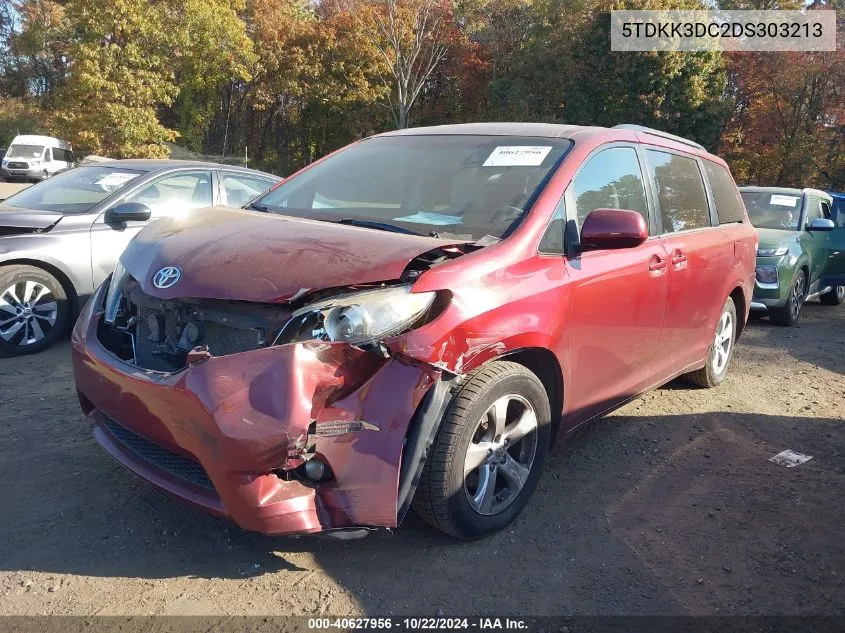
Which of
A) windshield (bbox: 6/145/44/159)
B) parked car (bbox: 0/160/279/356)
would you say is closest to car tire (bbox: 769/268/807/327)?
parked car (bbox: 0/160/279/356)

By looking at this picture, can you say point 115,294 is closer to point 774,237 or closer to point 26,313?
point 26,313

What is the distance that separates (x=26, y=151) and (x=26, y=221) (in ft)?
92.0

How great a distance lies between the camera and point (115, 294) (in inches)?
125

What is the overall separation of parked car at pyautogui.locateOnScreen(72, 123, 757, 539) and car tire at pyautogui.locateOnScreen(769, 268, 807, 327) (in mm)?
4759

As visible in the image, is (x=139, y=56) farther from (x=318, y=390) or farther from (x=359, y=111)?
(x=318, y=390)

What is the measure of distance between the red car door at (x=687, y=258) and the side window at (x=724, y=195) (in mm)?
190

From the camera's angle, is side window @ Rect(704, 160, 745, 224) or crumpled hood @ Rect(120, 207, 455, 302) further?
side window @ Rect(704, 160, 745, 224)

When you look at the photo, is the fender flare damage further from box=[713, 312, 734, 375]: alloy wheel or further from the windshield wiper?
box=[713, 312, 734, 375]: alloy wheel

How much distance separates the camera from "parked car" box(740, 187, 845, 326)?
7.86 metres

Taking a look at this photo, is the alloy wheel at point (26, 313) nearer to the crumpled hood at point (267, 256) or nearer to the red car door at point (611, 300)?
the crumpled hood at point (267, 256)

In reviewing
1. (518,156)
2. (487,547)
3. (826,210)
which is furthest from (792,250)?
(487,547)

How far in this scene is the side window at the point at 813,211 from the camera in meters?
8.79

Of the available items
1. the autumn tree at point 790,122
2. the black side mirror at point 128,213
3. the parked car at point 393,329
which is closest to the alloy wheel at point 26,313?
the black side mirror at point 128,213

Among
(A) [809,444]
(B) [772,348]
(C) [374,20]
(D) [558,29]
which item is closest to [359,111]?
(C) [374,20]
